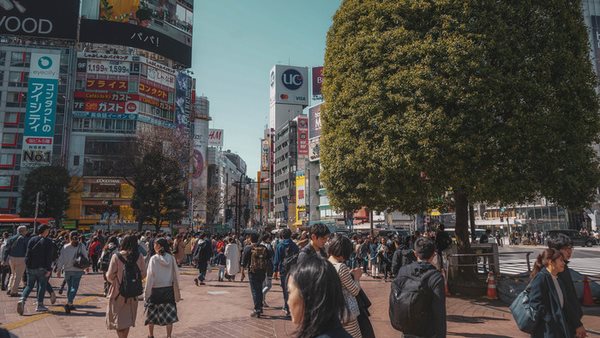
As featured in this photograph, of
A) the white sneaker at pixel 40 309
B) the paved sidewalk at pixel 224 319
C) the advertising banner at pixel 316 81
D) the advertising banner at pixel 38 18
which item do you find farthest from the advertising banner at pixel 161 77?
the white sneaker at pixel 40 309

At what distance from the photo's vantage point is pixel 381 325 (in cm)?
812

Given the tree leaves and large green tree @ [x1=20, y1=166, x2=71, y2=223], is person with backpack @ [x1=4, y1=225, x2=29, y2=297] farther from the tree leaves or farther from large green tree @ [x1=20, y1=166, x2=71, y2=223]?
large green tree @ [x1=20, y1=166, x2=71, y2=223]

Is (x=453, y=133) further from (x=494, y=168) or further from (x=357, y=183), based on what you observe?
(x=357, y=183)

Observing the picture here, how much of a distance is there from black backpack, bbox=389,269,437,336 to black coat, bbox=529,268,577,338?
111cm

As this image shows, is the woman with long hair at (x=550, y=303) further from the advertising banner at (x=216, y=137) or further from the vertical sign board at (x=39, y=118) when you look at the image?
the advertising banner at (x=216, y=137)

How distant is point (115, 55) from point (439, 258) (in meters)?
51.2

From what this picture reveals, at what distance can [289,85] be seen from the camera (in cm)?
9456

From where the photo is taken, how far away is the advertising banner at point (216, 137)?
131 meters

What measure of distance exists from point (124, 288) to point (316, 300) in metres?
5.02

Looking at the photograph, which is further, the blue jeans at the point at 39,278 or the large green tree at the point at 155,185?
the large green tree at the point at 155,185

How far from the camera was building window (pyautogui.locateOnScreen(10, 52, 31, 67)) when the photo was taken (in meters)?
51.2

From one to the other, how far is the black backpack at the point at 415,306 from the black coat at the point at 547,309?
1.11 m

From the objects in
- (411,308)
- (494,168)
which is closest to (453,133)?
(494,168)

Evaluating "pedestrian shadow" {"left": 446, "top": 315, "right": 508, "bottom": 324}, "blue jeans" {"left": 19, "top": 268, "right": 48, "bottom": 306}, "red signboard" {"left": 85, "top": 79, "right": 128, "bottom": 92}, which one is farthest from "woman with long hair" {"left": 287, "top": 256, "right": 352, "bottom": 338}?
"red signboard" {"left": 85, "top": 79, "right": 128, "bottom": 92}
